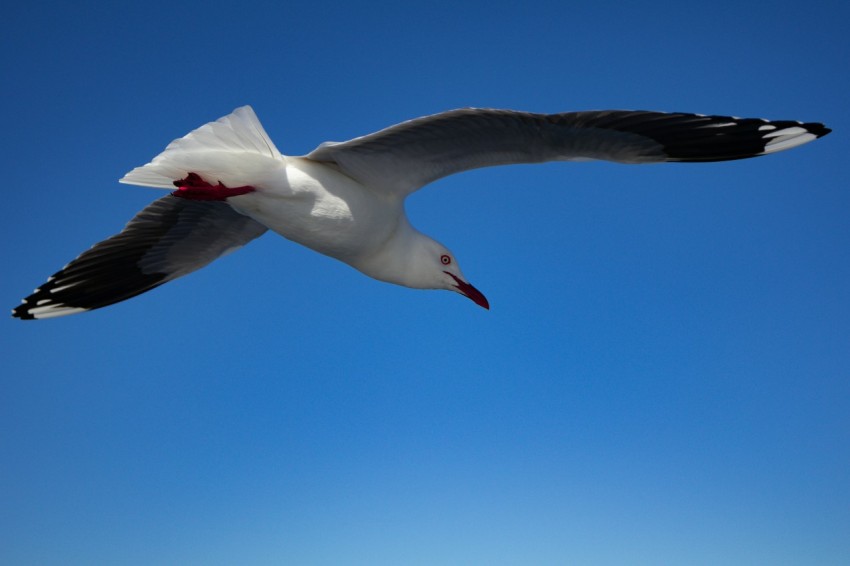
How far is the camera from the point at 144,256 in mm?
4461

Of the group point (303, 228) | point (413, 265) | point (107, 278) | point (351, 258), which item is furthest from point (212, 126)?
point (107, 278)

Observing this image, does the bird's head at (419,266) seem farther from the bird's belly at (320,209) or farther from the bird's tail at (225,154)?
the bird's tail at (225,154)

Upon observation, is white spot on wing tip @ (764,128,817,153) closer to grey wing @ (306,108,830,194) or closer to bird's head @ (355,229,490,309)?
grey wing @ (306,108,830,194)

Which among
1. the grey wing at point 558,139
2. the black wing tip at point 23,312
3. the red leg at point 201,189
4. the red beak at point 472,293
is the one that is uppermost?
the grey wing at point 558,139

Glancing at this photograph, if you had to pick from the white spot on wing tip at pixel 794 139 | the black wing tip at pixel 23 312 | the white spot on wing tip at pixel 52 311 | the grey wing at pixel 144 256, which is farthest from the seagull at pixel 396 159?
the black wing tip at pixel 23 312

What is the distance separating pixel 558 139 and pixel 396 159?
69 cm

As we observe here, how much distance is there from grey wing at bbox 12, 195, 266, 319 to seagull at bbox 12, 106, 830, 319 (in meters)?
0.78

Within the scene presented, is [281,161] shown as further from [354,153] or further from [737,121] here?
[737,121]

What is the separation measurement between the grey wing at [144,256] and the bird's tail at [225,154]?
2.91 ft

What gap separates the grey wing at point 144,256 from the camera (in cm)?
431

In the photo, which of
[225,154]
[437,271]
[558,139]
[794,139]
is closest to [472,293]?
[437,271]

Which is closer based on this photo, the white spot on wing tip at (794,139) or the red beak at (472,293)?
the white spot on wing tip at (794,139)

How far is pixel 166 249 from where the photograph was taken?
4438 mm

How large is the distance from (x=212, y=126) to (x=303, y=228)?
0.58 m
